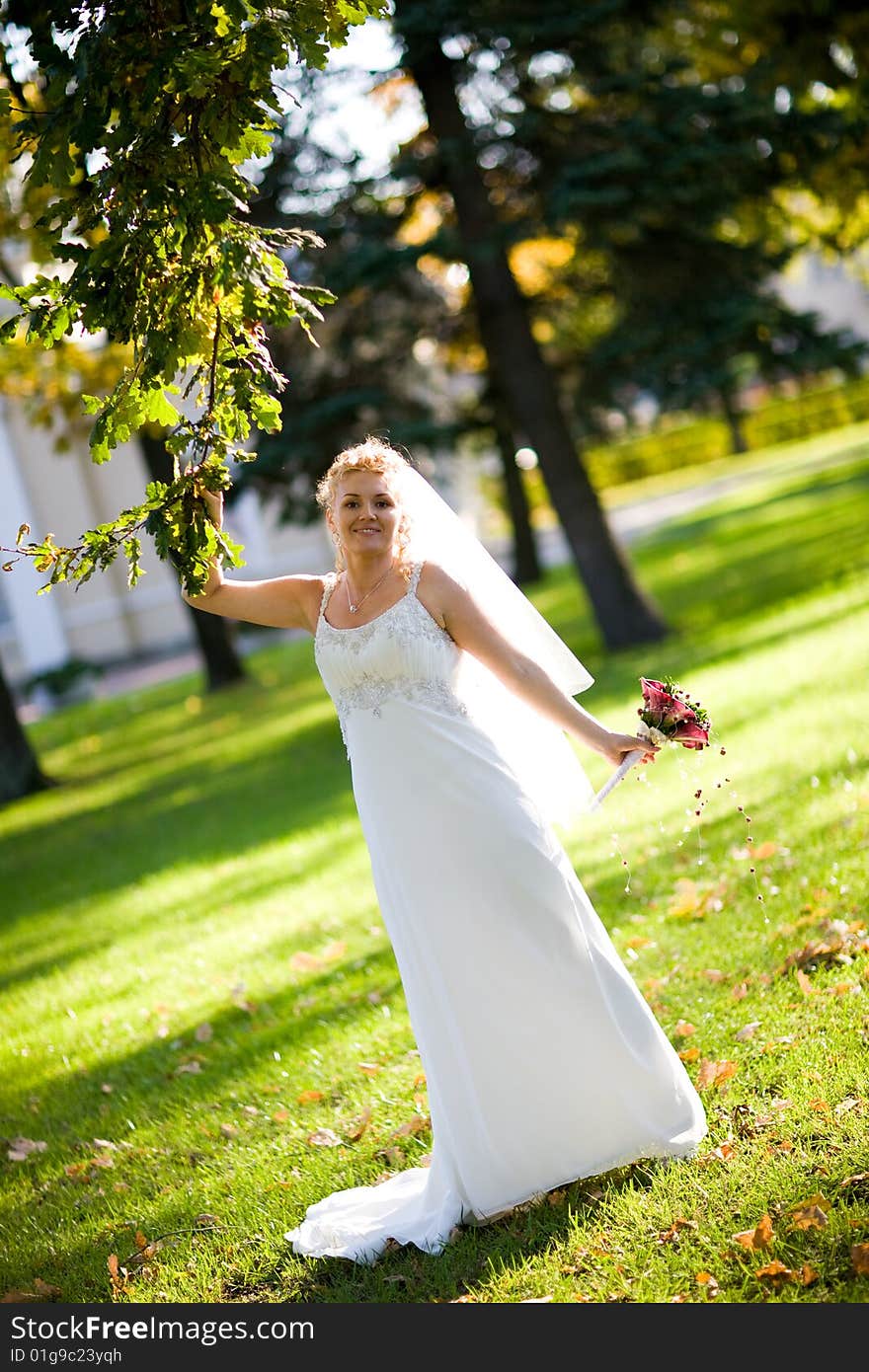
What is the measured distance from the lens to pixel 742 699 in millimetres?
11117

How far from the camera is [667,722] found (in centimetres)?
436

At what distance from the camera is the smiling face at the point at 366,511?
14.6 feet

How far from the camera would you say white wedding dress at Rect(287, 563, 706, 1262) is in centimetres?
427

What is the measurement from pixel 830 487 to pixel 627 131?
13.8m

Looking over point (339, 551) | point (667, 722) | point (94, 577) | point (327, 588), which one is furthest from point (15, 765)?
point (94, 577)

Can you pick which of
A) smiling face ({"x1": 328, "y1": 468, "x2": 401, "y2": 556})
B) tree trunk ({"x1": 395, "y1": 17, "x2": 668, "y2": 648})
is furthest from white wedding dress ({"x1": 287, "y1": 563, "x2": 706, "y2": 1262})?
tree trunk ({"x1": 395, "y1": 17, "x2": 668, "y2": 648})

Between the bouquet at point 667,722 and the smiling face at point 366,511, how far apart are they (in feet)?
3.12

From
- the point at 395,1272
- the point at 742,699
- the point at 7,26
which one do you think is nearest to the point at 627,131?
the point at 742,699

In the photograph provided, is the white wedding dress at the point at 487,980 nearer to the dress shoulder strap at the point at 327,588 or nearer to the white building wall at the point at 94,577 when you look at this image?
the dress shoulder strap at the point at 327,588

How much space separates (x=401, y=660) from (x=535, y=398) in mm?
10870

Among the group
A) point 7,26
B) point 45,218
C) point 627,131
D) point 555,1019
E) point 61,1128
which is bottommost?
point 61,1128

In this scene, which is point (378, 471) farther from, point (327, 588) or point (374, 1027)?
point (374, 1027)

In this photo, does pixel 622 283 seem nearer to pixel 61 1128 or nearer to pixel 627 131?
pixel 627 131

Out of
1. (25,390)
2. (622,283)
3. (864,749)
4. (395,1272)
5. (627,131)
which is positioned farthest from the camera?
(25,390)
